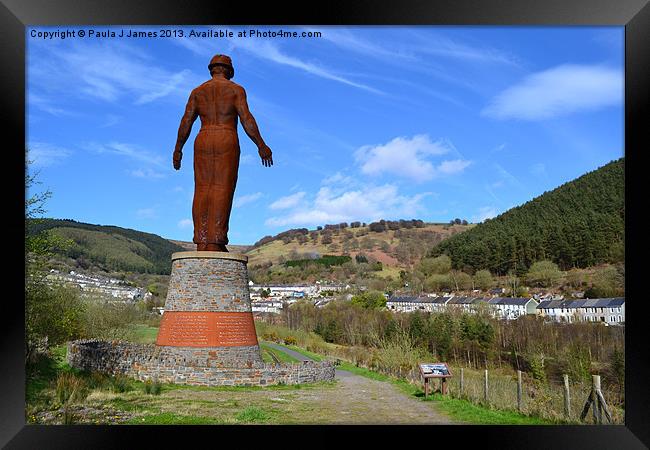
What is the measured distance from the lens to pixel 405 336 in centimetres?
1822

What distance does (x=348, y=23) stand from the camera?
8.06 metres

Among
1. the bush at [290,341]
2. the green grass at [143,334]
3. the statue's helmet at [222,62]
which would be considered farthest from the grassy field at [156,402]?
the bush at [290,341]

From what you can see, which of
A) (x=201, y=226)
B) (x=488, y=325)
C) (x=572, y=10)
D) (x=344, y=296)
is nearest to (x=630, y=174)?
(x=572, y=10)

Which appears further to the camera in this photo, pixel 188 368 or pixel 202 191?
pixel 202 191

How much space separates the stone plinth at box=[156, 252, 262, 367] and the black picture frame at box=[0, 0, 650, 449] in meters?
4.93

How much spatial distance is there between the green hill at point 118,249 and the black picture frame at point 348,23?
124 ft

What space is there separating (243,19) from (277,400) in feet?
24.2

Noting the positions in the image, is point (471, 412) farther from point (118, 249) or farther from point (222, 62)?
point (118, 249)

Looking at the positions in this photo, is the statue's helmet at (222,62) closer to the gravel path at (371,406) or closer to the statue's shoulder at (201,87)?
the statue's shoulder at (201,87)

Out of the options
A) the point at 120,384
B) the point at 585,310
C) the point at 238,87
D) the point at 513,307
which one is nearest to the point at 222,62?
the point at 238,87

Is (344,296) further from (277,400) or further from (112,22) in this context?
(112,22)

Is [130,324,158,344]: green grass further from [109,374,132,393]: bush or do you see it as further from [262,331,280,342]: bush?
[109,374,132,393]: bush

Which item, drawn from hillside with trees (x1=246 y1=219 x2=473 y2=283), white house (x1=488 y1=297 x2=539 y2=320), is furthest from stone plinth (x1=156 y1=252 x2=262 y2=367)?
hillside with trees (x1=246 y1=219 x2=473 y2=283)

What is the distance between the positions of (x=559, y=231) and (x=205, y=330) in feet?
132
